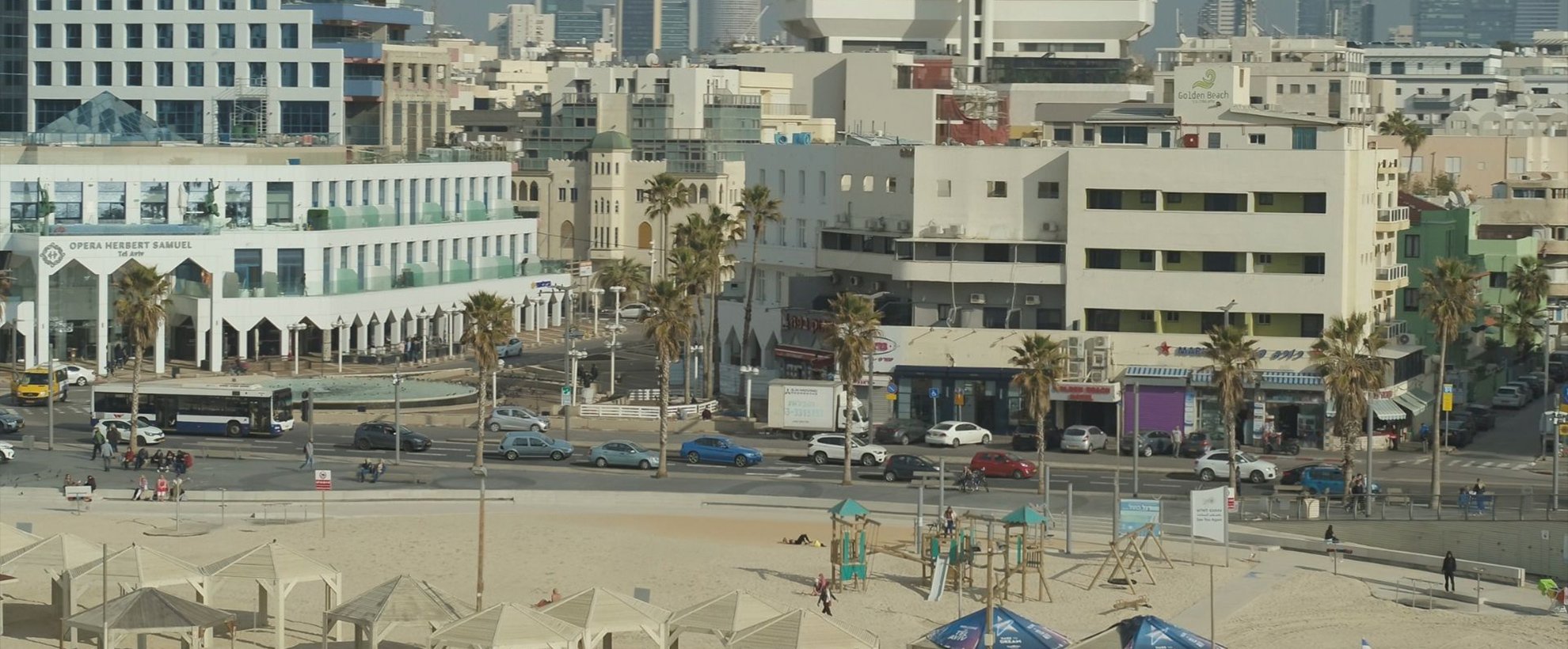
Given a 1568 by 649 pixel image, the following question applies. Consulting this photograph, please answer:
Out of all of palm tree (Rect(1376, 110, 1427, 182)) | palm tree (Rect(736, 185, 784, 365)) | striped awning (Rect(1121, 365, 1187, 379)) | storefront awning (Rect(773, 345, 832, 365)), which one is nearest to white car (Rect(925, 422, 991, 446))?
striped awning (Rect(1121, 365, 1187, 379))

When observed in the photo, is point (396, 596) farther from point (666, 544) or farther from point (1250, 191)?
point (1250, 191)

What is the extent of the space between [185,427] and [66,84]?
68.0m

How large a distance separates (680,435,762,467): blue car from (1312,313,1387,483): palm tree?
68.7 feet

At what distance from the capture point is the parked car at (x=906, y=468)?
92.9m

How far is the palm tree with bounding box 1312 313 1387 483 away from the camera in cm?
9125

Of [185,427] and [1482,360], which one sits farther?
[1482,360]

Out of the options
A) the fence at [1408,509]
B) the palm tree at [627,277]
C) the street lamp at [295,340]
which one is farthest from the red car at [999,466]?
the palm tree at [627,277]

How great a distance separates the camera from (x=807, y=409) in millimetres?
105000

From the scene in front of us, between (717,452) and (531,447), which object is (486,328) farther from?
(717,452)

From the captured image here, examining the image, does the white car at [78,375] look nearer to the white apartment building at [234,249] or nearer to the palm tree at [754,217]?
the white apartment building at [234,249]

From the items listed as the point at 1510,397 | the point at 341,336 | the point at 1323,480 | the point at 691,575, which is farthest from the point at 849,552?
the point at 341,336

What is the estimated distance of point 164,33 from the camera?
161 m

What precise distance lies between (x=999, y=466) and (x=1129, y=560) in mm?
17875

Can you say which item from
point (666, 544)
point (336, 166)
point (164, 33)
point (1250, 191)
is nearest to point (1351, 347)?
point (1250, 191)
